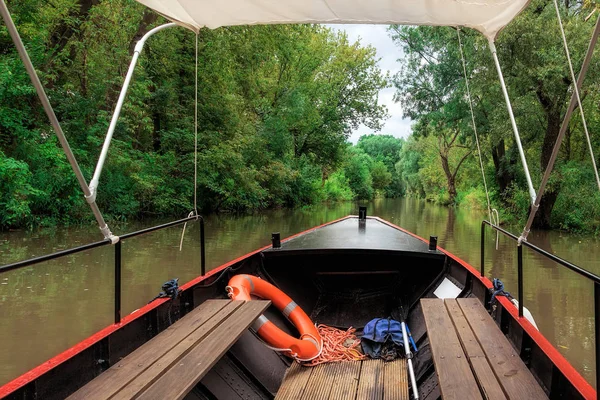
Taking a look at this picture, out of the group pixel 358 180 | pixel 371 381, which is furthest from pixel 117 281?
pixel 358 180

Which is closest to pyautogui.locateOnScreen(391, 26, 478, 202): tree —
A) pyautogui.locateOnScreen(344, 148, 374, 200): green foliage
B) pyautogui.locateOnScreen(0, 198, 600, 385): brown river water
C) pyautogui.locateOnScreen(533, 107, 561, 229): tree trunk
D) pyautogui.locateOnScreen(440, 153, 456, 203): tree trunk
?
pyautogui.locateOnScreen(533, 107, 561, 229): tree trunk

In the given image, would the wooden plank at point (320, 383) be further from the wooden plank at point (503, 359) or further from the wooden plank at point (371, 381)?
the wooden plank at point (503, 359)

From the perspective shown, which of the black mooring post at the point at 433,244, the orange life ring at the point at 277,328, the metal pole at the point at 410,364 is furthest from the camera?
the black mooring post at the point at 433,244

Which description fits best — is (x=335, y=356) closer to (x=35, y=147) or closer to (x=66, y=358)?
(x=66, y=358)

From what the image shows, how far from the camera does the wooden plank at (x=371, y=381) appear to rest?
2920 millimetres

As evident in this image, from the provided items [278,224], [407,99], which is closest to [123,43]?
[278,224]

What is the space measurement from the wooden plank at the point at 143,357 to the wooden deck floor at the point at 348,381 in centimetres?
76

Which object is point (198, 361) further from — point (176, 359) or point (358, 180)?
point (358, 180)

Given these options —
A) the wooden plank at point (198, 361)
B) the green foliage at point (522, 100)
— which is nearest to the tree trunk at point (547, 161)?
the green foliage at point (522, 100)

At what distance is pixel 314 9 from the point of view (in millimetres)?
3406

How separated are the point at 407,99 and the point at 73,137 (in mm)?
16060

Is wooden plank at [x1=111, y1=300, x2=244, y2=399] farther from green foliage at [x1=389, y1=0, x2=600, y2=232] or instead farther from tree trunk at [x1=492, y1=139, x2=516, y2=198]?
tree trunk at [x1=492, y1=139, x2=516, y2=198]

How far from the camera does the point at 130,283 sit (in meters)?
6.80

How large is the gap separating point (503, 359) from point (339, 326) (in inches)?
86.4
